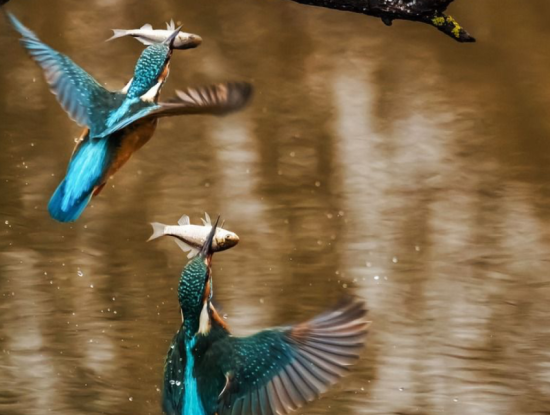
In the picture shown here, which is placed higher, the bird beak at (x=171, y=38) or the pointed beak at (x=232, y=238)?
the bird beak at (x=171, y=38)

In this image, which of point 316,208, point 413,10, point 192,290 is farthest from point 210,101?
point 316,208

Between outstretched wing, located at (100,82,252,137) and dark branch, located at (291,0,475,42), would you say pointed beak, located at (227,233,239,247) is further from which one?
dark branch, located at (291,0,475,42)

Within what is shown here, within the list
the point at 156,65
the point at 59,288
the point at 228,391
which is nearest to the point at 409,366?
the point at 59,288

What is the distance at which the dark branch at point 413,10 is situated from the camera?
1.53 m

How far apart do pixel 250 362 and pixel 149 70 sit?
0.41 metres

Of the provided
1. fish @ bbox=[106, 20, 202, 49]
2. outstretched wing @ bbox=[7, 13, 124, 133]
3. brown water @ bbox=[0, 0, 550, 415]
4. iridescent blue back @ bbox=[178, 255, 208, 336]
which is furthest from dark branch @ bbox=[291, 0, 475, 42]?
brown water @ bbox=[0, 0, 550, 415]

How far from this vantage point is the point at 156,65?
4.82ft

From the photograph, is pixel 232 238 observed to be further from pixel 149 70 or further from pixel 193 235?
pixel 149 70

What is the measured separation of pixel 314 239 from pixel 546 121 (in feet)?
1.87

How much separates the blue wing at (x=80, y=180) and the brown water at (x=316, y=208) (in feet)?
3.02

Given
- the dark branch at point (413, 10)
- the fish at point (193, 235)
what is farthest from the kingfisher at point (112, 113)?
the dark branch at point (413, 10)

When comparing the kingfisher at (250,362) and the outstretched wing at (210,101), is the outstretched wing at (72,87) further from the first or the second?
the kingfisher at (250,362)

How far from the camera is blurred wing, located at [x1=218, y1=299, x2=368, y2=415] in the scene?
146cm

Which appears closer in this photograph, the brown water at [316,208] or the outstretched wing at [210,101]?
the outstretched wing at [210,101]
